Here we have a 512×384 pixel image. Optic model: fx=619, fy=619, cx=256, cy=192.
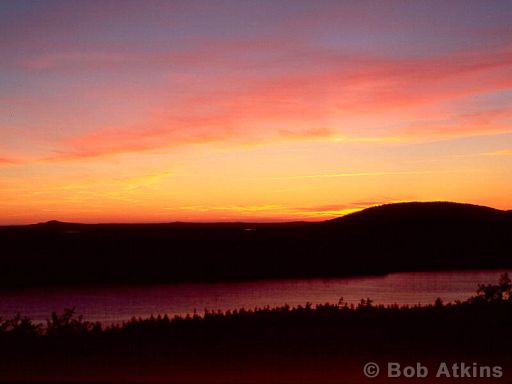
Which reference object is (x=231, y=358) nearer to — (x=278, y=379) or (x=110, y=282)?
(x=278, y=379)

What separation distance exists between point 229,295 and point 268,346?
14.0 meters

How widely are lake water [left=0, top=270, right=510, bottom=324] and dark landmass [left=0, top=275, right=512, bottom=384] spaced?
549 cm

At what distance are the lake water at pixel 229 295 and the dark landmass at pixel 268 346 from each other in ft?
18.0

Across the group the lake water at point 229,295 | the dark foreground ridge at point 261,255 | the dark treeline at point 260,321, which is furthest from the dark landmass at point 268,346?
the dark foreground ridge at point 261,255

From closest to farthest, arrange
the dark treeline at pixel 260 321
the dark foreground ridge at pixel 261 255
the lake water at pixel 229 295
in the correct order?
the dark treeline at pixel 260 321 → the lake water at pixel 229 295 → the dark foreground ridge at pixel 261 255

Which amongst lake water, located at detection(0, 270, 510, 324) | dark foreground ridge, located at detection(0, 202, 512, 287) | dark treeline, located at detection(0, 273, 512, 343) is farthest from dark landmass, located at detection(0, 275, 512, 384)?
dark foreground ridge, located at detection(0, 202, 512, 287)

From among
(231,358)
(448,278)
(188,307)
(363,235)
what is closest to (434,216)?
(363,235)

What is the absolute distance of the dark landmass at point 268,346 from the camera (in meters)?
8.92

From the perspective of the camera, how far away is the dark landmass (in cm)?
892

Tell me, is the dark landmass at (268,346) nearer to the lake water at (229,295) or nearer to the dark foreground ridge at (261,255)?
the lake water at (229,295)

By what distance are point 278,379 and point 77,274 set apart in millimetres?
23606

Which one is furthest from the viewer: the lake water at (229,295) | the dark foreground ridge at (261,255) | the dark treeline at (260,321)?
the dark foreground ridge at (261,255)

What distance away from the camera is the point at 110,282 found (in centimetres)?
2952

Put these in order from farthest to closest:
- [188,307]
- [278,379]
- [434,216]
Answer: [434,216], [188,307], [278,379]
